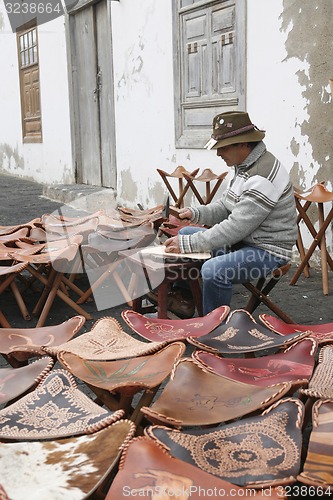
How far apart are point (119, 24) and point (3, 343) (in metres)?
6.55

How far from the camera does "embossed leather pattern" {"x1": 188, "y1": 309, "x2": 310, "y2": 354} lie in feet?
7.32

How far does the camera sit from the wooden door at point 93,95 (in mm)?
8828

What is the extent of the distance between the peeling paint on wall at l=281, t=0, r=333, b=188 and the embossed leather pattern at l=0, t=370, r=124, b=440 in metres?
3.74

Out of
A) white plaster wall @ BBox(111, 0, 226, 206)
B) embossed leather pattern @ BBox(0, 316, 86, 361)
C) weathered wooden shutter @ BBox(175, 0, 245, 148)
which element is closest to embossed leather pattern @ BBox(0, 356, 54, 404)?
embossed leather pattern @ BBox(0, 316, 86, 361)

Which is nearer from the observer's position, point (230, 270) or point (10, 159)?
point (230, 270)

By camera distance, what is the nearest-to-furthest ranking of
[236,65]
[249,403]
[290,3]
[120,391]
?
[249,403] → [120,391] → [290,3] → [236,65]

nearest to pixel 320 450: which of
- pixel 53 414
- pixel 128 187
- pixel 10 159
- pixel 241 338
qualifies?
pixel 53 414

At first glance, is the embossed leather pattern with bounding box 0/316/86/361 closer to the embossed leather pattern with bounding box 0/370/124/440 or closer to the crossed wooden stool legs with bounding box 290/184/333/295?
the embossed leather pattern with bounding box 0/370/124/440

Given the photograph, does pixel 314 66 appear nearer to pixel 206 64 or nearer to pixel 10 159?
pixel 206 64

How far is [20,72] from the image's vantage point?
1208cm

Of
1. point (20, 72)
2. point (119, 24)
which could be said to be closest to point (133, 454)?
point (119, 24)

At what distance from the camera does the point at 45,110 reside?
10.9 metres

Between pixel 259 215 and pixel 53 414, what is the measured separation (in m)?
2.01

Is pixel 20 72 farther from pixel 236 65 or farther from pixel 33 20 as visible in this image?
pixel 236 65
